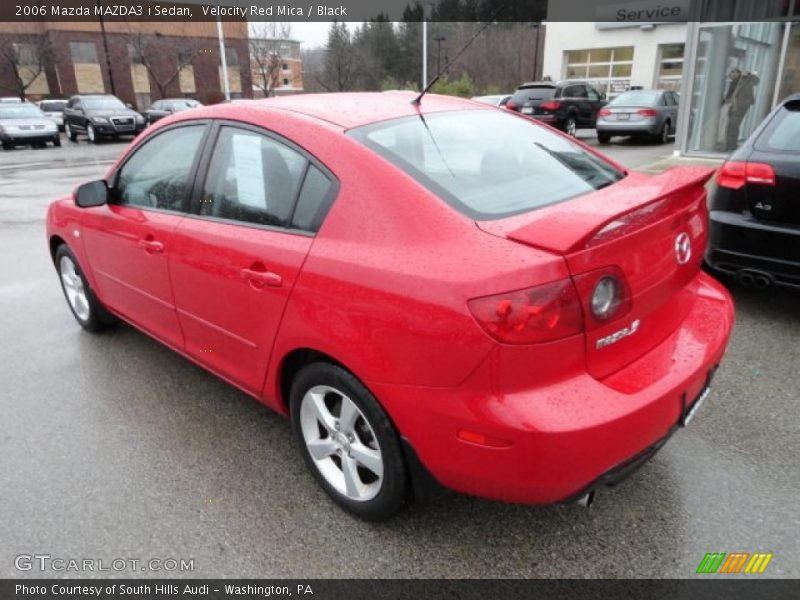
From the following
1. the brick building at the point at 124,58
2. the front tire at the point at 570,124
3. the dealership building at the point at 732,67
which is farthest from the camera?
the brick building at the point at 124,58

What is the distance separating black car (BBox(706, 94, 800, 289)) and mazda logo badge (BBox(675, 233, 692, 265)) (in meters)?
1.88

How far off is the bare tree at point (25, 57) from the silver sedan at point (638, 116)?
43068mm

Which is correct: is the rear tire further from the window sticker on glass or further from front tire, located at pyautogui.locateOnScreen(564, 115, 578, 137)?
the window sticker on glass

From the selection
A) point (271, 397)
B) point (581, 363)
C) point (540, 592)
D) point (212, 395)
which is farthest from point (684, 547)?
point (212, 395)

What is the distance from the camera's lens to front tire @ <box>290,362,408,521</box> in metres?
2.16

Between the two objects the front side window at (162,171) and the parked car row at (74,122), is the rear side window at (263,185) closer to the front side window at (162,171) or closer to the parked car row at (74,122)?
the front side window at (162,171)

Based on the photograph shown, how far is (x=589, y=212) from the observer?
78.6 inches

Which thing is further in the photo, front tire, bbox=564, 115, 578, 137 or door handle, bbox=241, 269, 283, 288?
front tire, bbox=564, 115, 578, 137

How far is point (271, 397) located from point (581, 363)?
4.49 ft

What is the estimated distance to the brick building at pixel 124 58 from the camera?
150 ft

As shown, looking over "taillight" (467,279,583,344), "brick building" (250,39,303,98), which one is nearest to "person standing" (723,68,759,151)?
"taillight" (467,279,583,344)

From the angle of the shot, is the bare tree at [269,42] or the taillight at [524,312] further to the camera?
the bare tree at [269,42]

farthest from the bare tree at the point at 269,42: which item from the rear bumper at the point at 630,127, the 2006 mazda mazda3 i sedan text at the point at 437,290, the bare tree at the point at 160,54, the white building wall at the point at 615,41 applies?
the 2006 mazda mazda3 i sedan text at the point at 437,290

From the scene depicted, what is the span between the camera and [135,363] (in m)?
3.91
